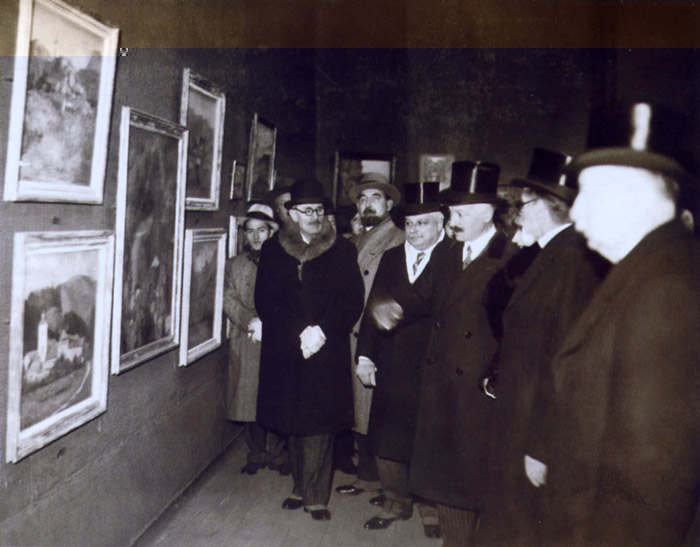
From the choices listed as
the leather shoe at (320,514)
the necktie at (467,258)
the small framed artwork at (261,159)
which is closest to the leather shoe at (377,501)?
the leather shoe at (320,514)

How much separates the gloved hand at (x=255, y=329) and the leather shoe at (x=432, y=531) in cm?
168

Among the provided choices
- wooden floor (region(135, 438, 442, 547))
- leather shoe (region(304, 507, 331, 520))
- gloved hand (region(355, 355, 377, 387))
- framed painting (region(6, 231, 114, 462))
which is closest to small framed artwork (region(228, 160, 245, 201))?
gloved hand (region(355, 355, 377, 387))

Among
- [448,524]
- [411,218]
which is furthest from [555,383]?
[411,218]

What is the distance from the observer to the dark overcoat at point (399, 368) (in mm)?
3818

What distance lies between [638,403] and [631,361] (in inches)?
5.4

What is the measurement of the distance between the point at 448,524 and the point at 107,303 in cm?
210

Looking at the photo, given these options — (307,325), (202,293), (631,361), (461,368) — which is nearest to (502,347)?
(461,368)

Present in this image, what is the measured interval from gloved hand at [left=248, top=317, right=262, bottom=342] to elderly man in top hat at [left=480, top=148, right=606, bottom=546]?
6.65 feet

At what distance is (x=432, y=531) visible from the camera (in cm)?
374

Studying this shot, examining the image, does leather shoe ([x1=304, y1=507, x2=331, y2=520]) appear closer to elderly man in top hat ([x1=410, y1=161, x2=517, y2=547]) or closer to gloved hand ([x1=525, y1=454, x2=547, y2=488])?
elderly man in top hat ([x1=410, y1=161, x2=517, y2=547])

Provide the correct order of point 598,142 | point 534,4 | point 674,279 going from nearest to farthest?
point 674,279, point 598,142, point 534,4

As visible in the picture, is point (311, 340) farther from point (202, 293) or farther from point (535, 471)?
point (535, 471)

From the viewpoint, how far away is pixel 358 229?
17.4 ft

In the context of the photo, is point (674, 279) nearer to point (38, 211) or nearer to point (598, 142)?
point (598, 142)
